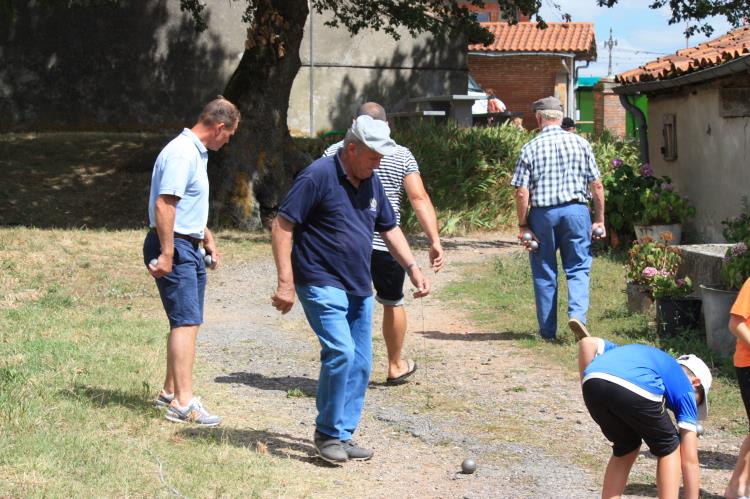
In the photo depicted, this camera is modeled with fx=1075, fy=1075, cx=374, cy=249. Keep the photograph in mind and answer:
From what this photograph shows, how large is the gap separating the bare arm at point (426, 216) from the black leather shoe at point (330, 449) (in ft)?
5.45

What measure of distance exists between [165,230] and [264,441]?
1.37 meters

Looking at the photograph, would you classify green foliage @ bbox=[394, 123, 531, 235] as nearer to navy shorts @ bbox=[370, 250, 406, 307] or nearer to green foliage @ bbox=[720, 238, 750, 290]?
green foliage @ bbox=[720, 238, 750, 290]

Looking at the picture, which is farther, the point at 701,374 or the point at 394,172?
the point at 394,172

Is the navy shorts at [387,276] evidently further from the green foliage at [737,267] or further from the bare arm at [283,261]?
the green foliage at [737,267]

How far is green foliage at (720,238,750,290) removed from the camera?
27.8ft

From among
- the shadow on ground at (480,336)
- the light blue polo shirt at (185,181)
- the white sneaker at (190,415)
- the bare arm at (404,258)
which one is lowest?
the shadow on ground at (480,336)

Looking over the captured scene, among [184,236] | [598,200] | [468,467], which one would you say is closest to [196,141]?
[184,236]

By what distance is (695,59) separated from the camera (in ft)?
46.9

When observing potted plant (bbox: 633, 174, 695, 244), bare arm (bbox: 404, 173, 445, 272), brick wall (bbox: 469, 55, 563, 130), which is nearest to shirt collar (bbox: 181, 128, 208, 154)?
bare arm (bbox: 404, 173, 445, 272)

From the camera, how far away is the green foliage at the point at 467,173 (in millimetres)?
19328

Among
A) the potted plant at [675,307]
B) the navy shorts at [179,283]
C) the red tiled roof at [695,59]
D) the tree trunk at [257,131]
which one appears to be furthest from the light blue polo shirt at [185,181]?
the tree trunk at [257,131]

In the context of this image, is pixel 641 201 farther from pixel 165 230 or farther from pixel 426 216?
pixel 165 230

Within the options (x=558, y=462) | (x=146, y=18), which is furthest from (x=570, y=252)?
(x=146, y=18)

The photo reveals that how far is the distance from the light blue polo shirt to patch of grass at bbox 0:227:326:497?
1.22 metres
